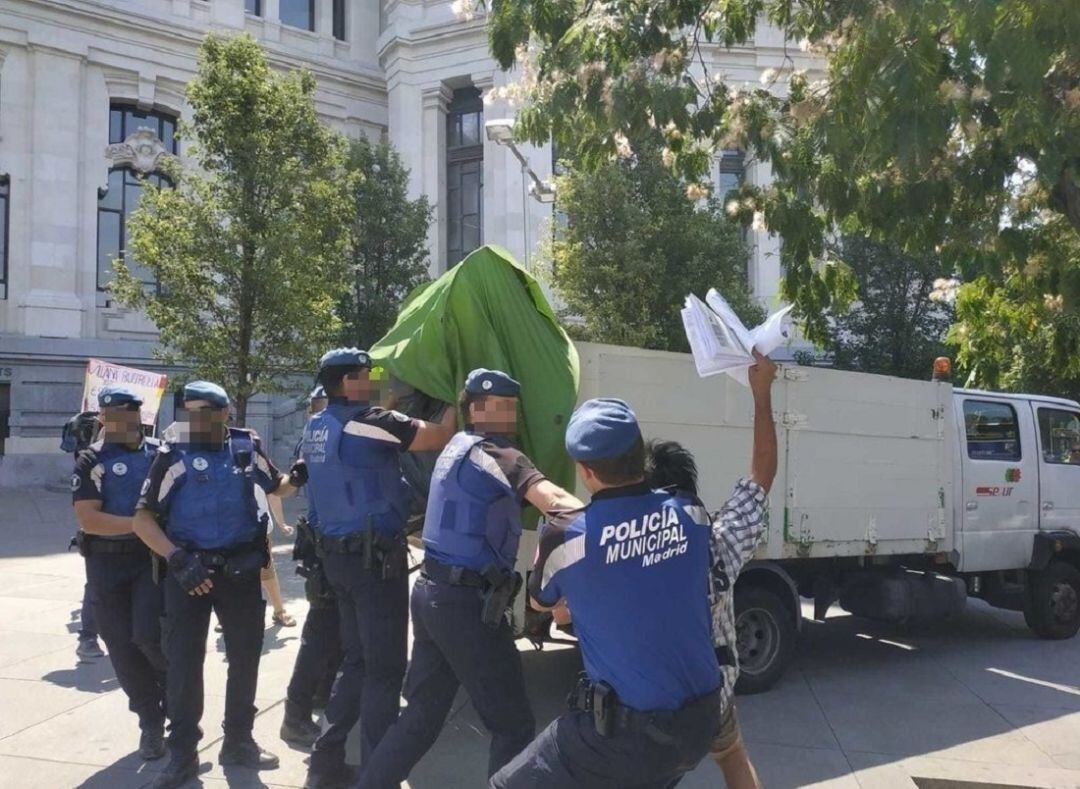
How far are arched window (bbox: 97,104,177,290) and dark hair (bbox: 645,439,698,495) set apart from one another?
23.6 meters

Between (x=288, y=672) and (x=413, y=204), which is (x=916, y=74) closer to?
(x=288, y=672)

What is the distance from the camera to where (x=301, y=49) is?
26.2 metres

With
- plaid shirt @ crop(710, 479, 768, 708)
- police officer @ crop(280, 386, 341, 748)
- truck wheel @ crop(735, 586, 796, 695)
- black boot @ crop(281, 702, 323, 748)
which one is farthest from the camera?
truck wheel @ crop(735, 586, 796, 695)

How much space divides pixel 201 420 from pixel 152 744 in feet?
5.73

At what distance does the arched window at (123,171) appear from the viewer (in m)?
23.6

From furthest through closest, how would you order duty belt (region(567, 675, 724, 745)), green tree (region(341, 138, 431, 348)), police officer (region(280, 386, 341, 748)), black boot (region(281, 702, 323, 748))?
green tree (region(341, 138, 431, 348)), black boot (region(281, 702, 323, 748)), police officer (region(280, 386, 341, 748)), duty belt (region(567, 675, 724, 745))

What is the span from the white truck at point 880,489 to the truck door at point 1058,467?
15 millimetres

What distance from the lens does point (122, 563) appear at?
15.6ft

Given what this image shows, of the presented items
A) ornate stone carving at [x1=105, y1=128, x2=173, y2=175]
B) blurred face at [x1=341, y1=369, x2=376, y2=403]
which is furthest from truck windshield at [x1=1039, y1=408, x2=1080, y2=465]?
ornate stone carving at [x1=105, y1=128, x2=173, y2=175]

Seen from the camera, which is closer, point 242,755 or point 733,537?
point 733,537

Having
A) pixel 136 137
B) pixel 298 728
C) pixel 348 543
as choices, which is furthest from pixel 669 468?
pixel 136 137

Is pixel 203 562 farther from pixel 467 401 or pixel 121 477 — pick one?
pixel 467 401

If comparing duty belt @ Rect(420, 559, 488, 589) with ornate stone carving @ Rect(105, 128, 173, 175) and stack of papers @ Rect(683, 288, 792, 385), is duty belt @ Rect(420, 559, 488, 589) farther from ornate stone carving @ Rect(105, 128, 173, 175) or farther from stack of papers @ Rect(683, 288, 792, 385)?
ornate stone carving @ Rect(105, 128, 173, 175)

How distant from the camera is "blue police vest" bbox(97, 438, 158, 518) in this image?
4746 mm
